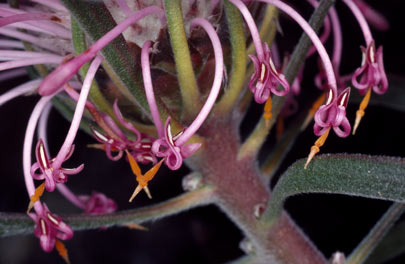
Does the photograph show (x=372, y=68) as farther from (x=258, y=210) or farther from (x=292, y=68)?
(x=258, y=210)

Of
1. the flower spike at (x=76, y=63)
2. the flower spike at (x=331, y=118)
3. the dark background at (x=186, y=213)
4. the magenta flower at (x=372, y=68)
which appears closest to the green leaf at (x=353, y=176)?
the flower spike at (x=331, y=118)

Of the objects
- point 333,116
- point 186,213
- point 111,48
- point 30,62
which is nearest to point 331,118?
point 333,116

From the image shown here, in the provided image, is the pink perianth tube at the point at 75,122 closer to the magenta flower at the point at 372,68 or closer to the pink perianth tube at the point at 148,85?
the pink perianth tube at the point at 148,85

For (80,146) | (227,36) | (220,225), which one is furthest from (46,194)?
(227,36)

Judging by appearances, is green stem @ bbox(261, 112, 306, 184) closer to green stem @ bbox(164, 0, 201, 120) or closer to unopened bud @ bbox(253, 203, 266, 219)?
unopened bud @ bbox(253, 203, 266, 219)

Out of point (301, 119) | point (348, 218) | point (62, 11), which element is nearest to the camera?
point (62, 11)

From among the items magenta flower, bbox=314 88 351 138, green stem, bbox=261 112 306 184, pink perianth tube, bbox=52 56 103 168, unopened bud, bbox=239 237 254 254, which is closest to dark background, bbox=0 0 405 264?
green stem, bbox=261 112 306 184

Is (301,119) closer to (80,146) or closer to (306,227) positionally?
(306,227)
